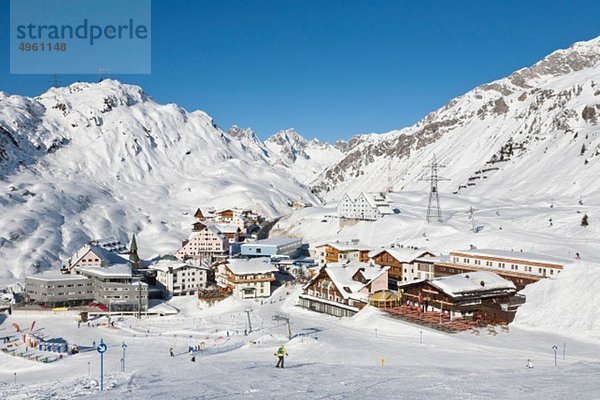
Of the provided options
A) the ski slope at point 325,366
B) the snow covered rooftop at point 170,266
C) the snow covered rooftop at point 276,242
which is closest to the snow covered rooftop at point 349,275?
the ski slope at point 325,366

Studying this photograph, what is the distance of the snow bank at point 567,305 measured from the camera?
145 ft

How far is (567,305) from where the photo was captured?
47.1 m

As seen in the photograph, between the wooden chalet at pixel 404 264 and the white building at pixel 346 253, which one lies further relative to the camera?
the white building at pixel 346 253

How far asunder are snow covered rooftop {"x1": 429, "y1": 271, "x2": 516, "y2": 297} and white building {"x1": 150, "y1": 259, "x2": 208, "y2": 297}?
38689mm

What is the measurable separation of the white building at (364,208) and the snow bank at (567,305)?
175ft

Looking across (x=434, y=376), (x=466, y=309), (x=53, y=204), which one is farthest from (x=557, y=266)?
(x=53, y=204)

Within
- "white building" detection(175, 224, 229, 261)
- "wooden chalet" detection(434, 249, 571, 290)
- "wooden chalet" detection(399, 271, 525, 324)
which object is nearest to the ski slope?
"wooden chalet" detection(399, 271, 525, 324)

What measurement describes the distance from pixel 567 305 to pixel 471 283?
28.2 feet

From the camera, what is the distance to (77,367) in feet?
119

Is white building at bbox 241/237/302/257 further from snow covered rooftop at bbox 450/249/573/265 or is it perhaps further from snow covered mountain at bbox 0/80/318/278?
snow covered rooftop at bbox 450/249/573/265

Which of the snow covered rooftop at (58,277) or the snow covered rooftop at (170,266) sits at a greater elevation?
the snow covered rooftop at (170,266)

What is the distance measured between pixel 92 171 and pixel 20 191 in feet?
152

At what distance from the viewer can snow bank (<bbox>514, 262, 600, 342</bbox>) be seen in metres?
44.1

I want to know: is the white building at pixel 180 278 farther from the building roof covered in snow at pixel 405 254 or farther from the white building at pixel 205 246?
the building roof covered in snow at pixel 405 254
